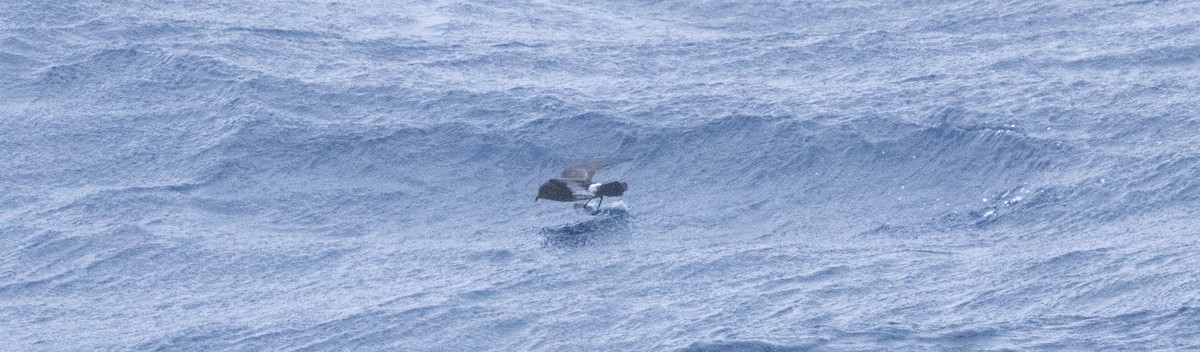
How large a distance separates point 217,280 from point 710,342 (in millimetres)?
7171

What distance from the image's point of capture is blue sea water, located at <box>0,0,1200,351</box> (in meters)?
20.6

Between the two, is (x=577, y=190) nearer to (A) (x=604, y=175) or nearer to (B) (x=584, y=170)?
(B) (x=584, y=170)

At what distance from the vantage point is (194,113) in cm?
2908

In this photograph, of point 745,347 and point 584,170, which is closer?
point 745,347

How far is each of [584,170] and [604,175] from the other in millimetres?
1125

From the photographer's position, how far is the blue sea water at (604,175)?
67.6ft

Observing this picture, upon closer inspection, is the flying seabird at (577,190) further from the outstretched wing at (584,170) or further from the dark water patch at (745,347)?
the dark water patch at (745,347)

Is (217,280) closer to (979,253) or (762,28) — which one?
(979,253)

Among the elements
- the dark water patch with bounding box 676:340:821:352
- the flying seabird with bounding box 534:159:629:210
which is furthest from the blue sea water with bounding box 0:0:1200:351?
the flying seabird with bounding box 534:159:629:210

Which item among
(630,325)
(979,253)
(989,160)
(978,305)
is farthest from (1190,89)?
(630,325)

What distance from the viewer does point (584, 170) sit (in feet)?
79.9

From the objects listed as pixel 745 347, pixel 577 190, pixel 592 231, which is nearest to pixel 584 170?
pixel 577 190

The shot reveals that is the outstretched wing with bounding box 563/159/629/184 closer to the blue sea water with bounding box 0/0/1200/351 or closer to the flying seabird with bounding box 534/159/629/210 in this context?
the flying seabird with bounding box 534/159/629/210

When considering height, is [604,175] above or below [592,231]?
above
